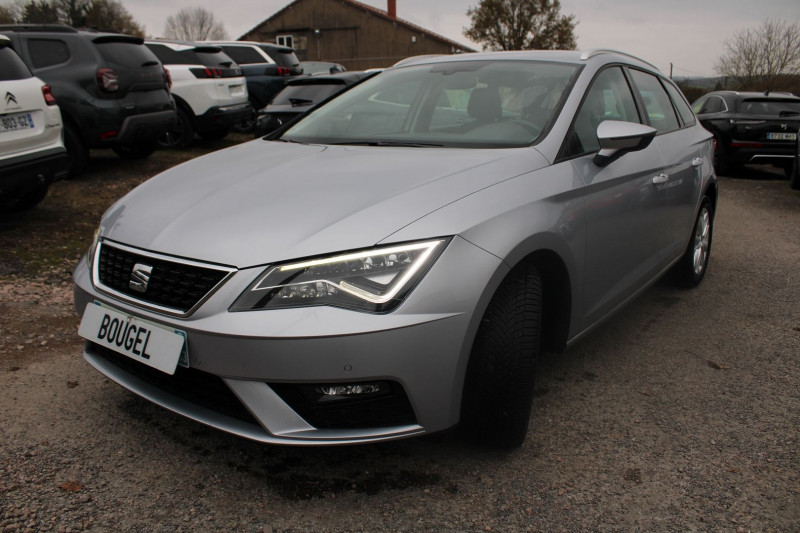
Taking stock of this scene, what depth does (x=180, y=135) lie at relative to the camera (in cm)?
1003

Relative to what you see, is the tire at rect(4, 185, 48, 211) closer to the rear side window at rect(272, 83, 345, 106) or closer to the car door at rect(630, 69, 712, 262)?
the rear side window at rect(272, 83, 345, 106)

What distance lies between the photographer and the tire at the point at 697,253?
434 centimetres

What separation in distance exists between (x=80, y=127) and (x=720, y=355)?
660 cm

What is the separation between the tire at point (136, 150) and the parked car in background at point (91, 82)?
3.30 feet

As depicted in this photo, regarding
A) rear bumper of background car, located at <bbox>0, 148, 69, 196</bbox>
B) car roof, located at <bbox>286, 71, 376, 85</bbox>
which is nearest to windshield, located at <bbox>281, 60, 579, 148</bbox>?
rear bumper of background car, located at <bbox>0, 148, 69, 196</bbox>

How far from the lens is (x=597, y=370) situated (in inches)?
128

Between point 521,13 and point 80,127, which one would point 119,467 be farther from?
point 521,13

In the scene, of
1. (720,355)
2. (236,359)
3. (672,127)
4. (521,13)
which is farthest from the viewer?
(521,13)

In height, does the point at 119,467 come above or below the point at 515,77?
below

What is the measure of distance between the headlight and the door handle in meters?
1.85

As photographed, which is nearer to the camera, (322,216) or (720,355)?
(322,216)

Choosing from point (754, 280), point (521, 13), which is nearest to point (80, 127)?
point (754, 280)

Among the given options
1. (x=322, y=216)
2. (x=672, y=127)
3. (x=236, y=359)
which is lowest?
(x=236, y=359)

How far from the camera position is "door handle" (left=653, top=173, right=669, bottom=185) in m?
3.34
